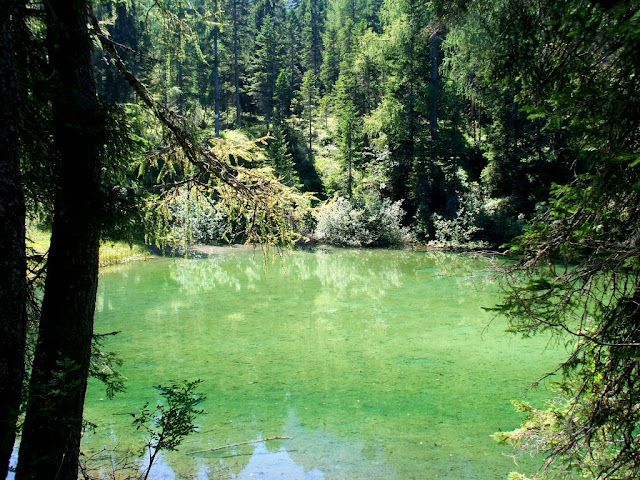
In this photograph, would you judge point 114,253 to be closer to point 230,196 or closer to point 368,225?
point 368,225

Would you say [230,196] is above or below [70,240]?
above

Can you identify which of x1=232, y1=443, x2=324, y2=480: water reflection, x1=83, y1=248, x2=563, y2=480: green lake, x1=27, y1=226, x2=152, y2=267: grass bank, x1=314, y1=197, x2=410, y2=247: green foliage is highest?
x1=314, y1=197, x2=410, y2=247: green foliage

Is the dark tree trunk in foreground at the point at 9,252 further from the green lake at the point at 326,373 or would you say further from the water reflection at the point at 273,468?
the water reflection at the point at 273,468

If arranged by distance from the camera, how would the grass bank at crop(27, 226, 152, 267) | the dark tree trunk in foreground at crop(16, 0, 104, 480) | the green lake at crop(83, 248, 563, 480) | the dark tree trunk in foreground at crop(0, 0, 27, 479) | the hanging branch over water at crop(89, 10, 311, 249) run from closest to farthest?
the dark tree trunk in foreground at crop(0, 0, 27, 479) → the dark tree trunk in foreground at crop(16, 0, 104, 480) → the hanging branch over water at crop(89, 10, 311, 249) → the green lake at crop(83, 248, 563, 480) → the grass bank at crop(27, 226, 152, 267)

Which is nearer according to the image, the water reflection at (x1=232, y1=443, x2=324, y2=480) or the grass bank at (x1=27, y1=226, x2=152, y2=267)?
the water reflection at (x1=232, y1=443, x2=324, y2=480)

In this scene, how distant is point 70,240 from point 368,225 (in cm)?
1891

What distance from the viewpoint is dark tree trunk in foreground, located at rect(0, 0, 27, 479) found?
224 centimetres

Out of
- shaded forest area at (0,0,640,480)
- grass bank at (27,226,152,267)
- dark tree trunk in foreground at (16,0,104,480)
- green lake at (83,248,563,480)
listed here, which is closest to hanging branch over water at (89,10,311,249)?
shaded forest area at (0,0,640,480)

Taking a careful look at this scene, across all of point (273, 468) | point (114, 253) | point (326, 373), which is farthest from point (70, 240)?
point (114, 253)

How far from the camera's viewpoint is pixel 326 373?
293 inches

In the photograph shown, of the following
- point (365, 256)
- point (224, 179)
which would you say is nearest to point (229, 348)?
point (224, 179)

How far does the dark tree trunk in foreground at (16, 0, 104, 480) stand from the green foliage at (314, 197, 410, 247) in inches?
714

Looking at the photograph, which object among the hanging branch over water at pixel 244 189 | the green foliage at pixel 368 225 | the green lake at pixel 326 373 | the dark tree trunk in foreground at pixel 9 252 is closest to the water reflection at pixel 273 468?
the green lake at pixel 326 373

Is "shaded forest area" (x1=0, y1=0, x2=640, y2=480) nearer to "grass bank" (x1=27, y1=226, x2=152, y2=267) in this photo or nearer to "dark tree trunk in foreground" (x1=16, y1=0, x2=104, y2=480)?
"dark tree trunk in foreground" (x1=16, y1=0, x2=104, y2=480)
